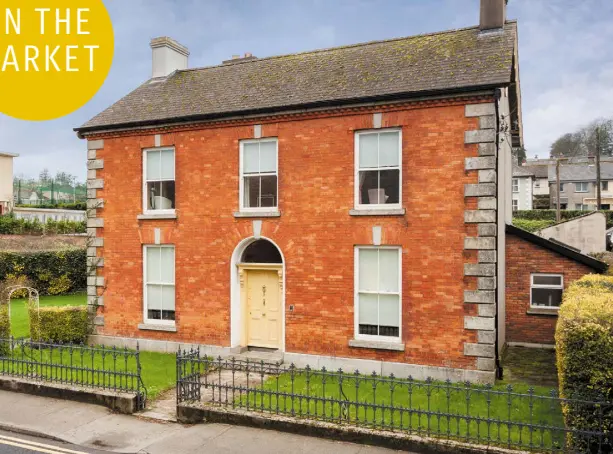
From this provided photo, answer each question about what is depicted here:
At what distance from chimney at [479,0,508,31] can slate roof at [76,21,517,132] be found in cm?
24

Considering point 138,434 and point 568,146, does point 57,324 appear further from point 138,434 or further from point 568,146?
point 568,146

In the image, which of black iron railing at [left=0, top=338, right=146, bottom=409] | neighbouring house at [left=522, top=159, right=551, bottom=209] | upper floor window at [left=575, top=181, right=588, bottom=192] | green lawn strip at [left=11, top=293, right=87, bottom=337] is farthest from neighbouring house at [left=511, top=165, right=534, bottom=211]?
black iron railing at [left=0, top=338, right=146, bottom=409]

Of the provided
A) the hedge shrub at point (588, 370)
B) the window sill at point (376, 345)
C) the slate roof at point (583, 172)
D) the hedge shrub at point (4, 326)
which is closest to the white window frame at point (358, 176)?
the window sill at point (376, 345)

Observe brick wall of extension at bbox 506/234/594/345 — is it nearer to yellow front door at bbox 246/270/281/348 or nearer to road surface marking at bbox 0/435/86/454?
yellow front door at bbox 246/270/281/348

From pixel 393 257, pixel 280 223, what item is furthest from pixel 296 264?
pixel 393 257

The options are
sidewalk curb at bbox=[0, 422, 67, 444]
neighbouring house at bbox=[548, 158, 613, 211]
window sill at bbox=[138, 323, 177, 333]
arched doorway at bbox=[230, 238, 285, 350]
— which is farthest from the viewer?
neighbouring house at bbox=[548, 158, 613, 211]

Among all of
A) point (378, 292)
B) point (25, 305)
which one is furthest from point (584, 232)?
point (25, 305)

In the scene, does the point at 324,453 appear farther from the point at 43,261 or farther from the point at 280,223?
the point at 43,261

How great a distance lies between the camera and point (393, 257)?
530 inches

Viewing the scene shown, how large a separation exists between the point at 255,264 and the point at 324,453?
23.6ft

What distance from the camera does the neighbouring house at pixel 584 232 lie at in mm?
26422

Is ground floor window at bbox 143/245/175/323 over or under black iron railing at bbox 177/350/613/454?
over

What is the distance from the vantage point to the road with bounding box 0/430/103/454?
8984mm

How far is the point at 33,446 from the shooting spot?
9234mm
